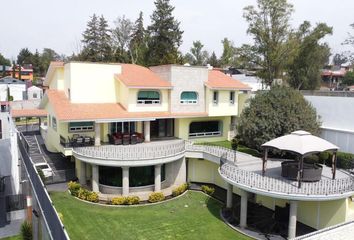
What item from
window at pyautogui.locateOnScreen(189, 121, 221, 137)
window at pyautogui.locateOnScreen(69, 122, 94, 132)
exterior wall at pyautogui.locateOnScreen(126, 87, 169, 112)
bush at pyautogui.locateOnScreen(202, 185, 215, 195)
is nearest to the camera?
bush at pyautogui.locateOnScreen(202, 185, 215, 195)

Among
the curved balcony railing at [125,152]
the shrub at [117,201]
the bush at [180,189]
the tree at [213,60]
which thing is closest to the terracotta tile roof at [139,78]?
the curved balcony railing at [125,152]

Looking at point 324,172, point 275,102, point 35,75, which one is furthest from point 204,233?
point 35,75

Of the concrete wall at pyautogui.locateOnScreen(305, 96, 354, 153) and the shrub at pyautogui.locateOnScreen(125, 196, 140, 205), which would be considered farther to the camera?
the concrete wall at pyautogui.locateOnScreen(305, 96, 354, 153)

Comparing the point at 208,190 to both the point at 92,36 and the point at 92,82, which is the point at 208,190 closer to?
the point at 92,82

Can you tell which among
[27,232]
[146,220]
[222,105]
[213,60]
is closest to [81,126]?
[27,232]

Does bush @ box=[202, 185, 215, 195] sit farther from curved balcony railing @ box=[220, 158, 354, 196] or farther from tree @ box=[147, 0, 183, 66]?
tree @ box=[147, 0, 183, 66]

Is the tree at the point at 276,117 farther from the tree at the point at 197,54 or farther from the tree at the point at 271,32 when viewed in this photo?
the tree at the point at 197,54

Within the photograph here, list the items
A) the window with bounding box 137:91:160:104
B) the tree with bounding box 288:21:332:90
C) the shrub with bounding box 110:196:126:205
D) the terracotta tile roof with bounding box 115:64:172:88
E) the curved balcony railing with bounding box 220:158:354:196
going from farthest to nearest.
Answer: the tree with bounding box 288:21:332:90 < the window with bounding box 137:91:160:104 < the terracotta tile roof with bounding box 115:64:172:88 < the shrub with bounding box 110:196:126:205 < the curved balcony railing with bounding box 220:158:354:196

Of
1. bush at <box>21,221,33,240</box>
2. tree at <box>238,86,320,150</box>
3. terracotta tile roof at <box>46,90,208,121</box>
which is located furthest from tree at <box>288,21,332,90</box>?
bush at <box>21,221,33,240</box>
